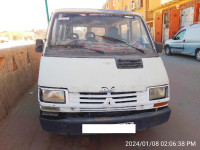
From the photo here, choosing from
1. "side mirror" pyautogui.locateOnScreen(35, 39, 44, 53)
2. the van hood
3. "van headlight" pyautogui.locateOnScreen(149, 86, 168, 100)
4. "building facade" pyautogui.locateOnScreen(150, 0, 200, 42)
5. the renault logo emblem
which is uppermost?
"building facade" pyautogui.locateOnScreen(150, 0, 200, 42)

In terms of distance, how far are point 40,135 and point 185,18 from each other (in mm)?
16641

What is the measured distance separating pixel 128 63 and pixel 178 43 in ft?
33.0

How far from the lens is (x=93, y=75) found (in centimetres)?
221

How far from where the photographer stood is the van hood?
2143mm

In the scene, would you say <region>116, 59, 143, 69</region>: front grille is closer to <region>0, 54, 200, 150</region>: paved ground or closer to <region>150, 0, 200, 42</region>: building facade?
<region>0, 54, 200, 150</region>: paved ground

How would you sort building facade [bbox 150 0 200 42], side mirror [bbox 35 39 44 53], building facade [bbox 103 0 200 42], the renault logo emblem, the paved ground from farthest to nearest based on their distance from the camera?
building facade [bbox 103 0 200 42] → building facade [bbox 150 0 200 42] → side mirror [bbox 35 39 44 53] → the paved ground → the renault logo emblem

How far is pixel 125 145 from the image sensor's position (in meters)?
2.54

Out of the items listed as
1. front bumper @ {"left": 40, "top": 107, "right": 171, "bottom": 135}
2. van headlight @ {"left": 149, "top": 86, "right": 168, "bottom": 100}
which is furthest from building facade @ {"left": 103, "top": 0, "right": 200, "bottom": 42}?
front bumper @ {"left": 40, "top": 107, "right": 171, "bottom": 135}

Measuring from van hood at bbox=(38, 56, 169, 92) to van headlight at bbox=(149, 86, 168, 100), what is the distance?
74 mm

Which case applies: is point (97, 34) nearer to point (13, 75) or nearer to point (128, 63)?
point (128, 63)

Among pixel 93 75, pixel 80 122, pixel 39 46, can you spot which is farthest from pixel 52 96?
pixel 39 46

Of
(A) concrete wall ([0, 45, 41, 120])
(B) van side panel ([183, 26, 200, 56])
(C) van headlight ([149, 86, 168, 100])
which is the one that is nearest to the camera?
(C) van headlight ([149, 86, 168, 100])

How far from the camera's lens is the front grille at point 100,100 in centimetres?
213

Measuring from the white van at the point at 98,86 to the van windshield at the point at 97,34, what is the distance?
3 cm
